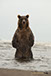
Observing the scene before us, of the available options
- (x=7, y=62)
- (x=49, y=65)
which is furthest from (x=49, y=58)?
(x=7, y=62)

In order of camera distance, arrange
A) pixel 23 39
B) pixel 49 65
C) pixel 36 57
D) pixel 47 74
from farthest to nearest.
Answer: pixel 36 57
pixel 23 39
pixel 49 65
pixel 47 74

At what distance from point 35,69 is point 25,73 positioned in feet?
0.44

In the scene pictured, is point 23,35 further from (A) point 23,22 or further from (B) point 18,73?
(B) point 18,73

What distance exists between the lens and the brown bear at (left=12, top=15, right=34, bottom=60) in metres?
3.01

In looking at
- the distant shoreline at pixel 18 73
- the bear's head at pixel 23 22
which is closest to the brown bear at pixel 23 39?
the bear's head at pixel 23 22

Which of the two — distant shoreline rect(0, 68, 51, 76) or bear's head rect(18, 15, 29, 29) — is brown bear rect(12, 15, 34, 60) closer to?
bear's head rect(18, 15, 29, 29)

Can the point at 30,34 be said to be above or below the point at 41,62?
above

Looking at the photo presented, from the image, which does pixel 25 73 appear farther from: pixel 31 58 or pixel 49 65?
pixel 31 58

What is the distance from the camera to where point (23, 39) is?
3.05m

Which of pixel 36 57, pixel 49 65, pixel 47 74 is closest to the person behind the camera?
pixel 47 74

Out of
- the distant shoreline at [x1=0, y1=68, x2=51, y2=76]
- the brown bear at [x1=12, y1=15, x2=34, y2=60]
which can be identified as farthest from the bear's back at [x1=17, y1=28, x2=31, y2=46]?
the distant shoreline at [x1=0, y1=68, x2=51, y2=76]

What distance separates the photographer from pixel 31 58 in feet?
10.3

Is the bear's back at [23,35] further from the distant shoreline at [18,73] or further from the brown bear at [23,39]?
the distant shoreline at [18,73]

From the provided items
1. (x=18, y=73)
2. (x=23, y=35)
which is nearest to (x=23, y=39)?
(x=23, y=35)
